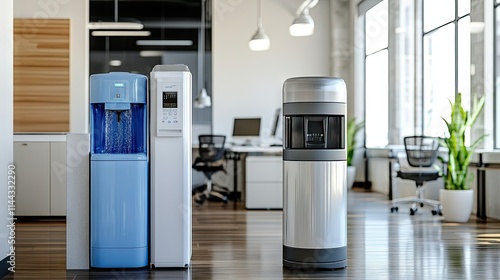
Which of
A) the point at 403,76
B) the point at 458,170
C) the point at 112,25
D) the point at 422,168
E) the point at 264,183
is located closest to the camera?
the point at 458,170

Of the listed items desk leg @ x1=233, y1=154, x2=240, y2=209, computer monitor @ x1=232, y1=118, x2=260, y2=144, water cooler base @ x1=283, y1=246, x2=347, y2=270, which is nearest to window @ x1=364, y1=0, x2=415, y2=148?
computer monitor @ x1=232, y1=118, x2=260, y2=144

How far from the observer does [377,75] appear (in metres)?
11.6

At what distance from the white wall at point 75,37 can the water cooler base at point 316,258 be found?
14.0 ft

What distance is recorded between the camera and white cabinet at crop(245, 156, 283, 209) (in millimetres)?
8344

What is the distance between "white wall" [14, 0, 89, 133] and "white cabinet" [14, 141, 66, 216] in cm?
82

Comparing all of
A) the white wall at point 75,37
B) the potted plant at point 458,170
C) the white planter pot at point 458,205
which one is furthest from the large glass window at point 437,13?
the white wall at point 75,37

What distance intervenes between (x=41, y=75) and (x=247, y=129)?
3.39m

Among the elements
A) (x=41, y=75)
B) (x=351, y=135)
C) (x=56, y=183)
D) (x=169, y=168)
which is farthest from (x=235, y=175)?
(x=169, y=168)

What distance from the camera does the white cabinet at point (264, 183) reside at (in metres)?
8.34

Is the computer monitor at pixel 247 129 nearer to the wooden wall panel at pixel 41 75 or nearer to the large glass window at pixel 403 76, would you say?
the large glass window at pixel 403 76

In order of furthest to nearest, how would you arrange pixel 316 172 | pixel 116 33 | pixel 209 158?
pixel 116 33, pixel 209 158, pixel 316 172

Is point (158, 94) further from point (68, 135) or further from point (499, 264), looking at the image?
point (499, 264)

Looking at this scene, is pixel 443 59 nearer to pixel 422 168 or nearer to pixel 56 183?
pixel 422 168

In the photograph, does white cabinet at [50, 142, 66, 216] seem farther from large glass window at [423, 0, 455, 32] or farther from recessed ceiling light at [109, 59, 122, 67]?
large glass window at [423, 0, 455, 32]
